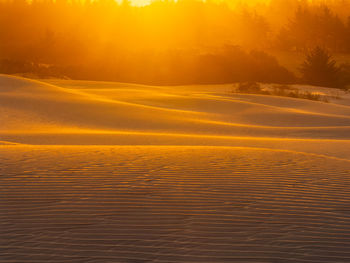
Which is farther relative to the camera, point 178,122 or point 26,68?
point 26,68

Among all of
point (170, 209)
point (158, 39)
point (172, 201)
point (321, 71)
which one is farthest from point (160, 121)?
point (158, 39)

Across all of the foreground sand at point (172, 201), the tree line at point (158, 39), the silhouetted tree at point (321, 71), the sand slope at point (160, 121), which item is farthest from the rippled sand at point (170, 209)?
the silhouetted tree at point (321, 71)

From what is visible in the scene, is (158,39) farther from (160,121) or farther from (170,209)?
(170,209)

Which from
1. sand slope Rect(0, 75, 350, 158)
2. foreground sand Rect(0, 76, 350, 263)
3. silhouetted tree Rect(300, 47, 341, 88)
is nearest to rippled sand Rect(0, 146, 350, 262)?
foreground sand Rect(0, 76, 350, 263)

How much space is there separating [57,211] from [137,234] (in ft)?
3.11

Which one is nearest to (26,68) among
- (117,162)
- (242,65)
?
(242,65)

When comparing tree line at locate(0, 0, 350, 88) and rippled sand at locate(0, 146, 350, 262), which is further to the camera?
tree line at locate(0, 0, 350, 88)

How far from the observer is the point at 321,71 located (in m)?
38.6

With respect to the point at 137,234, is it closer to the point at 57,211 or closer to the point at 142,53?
the point at 57,211

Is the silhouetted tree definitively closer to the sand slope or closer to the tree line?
the tree line

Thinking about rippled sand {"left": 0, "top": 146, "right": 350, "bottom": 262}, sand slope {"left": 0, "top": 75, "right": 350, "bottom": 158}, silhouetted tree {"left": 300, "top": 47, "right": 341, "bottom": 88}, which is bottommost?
rippled sand {"left": 0, "top": 146, "right": 350, "bottom": 262}

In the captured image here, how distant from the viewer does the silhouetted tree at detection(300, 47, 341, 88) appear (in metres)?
38.0

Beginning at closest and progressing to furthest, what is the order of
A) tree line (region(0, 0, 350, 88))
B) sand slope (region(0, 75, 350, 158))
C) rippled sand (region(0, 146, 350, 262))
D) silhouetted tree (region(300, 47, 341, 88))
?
rippled sand (region(0, 146, 350, 262)) → sand slope (region(0, 75, 350, 158)) → tree line (region(0, 0, 350, 88)) → silhouetted tree (region(300, 47, 341, 88))

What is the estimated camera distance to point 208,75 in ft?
123
